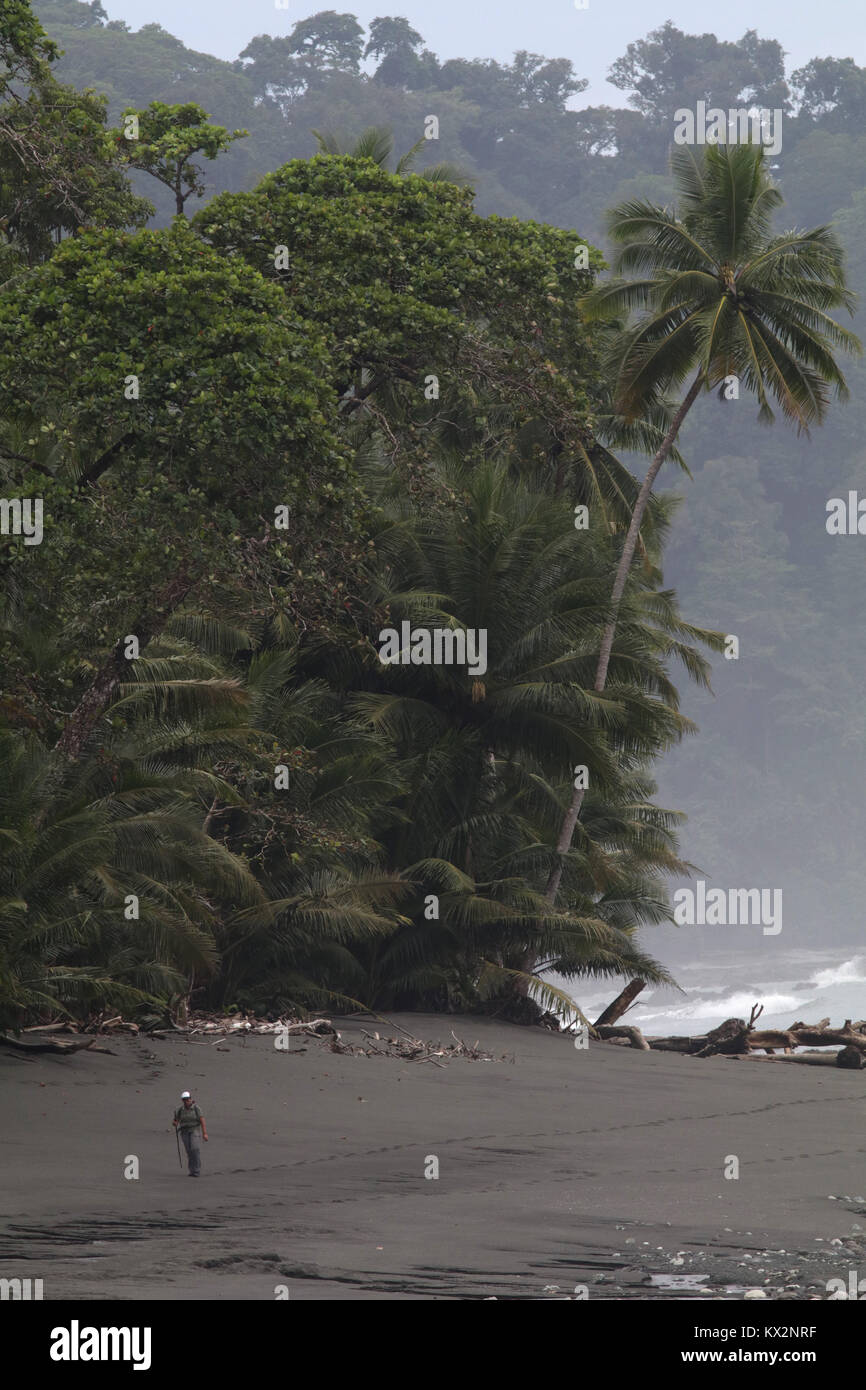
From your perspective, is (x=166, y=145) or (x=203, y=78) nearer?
(x=166, y=145)

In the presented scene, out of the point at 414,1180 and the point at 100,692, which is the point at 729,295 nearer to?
the point at 100,692

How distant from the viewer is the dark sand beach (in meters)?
7.50

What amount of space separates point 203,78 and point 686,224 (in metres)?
89.6

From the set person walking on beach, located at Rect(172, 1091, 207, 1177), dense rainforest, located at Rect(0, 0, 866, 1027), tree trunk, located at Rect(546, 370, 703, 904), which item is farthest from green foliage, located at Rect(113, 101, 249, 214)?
person walking on beach, located at Rect(172, 1091, 207, 1177)

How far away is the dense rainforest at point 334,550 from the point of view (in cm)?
1273

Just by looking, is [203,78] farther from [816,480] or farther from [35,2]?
[816,480]

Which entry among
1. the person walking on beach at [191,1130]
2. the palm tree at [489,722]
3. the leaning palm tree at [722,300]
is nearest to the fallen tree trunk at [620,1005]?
the palm tree at [489,722]

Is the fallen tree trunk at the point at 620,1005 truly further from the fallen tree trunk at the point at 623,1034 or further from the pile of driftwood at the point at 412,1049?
the pile of driftwood at the point at 412,1049

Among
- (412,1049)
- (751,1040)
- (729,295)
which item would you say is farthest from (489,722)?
(729,295)

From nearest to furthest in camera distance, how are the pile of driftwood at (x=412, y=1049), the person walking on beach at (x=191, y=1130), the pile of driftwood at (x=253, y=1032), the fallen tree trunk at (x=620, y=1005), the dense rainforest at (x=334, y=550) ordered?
the person walking on beach at (x=191, y=1130), the dense rainforest at (x=334, y=550), the pile of driftwood at (x=253, y=1032), the pile of driftwood at (x=412, y=1049), the fallen tree trunk at (x=620, y=1005)

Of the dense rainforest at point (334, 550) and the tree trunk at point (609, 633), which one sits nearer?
the dense rainforest at point (334, 550)

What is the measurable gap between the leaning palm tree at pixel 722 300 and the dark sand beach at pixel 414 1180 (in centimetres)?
637

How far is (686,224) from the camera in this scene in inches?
878
